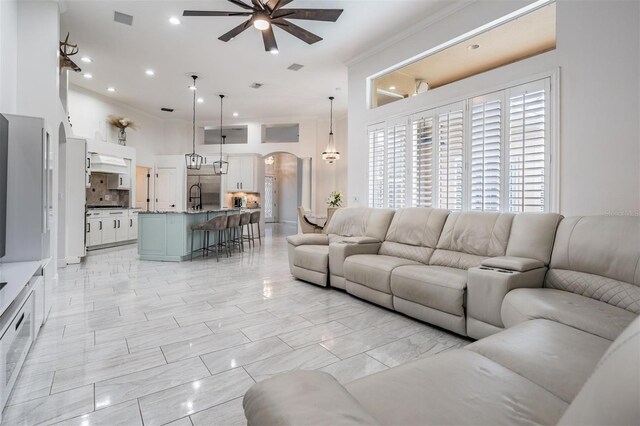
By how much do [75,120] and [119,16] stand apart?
413cm

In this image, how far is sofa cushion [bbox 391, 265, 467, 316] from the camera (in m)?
2.75

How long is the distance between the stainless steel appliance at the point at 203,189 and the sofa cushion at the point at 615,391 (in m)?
10.5

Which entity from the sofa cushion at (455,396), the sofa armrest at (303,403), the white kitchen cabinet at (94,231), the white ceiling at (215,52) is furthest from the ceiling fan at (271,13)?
the white kitchen cabinet at (94,231)

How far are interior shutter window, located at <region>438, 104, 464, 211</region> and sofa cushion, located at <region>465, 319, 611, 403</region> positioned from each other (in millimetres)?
2597

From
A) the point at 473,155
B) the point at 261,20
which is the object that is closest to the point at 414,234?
the point at 473,155

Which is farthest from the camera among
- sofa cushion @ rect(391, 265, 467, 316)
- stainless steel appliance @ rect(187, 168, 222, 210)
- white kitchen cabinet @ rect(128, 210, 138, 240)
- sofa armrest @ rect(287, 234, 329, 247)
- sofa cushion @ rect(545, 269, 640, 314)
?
stainless steel appliance @ rect(187, 168, 222, 210)

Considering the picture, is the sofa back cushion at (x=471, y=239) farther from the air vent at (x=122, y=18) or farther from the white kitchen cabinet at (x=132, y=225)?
the white kitchen cabinet at (x=132, y=225)

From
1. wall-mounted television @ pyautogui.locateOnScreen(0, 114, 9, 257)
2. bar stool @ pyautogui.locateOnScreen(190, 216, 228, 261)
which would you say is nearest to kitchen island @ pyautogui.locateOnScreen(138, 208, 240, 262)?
bar stool @ pyautogui.locateOnScreen(190, 216, 228, 261)

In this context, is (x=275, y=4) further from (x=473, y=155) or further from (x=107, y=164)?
(x=107, y=164)

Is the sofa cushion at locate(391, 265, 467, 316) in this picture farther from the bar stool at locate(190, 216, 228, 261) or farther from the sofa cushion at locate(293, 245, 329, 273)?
the bar stool at locate(190, 216, 228, 261)

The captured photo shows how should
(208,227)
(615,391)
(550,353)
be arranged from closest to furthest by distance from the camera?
(615,391) < (550,353) < (208,227)

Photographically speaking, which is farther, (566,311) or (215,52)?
(215,52)

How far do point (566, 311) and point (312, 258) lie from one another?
290 centimetres

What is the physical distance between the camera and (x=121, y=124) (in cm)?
862
